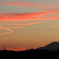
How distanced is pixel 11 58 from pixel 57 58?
1766 centimetres

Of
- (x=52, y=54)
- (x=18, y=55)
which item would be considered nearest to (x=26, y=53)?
(x=18, y=55)

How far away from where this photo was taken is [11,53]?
115m

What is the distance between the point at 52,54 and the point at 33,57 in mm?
7790

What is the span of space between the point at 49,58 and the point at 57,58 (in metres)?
3.10

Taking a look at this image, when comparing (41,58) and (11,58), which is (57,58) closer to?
(41,58)

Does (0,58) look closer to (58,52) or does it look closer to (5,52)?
(5,52)

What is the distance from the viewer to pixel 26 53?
113 meters

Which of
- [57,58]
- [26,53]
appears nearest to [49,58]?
[57,58]

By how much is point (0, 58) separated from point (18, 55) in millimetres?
7195

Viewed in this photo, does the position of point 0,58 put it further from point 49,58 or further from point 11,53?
point 49,58

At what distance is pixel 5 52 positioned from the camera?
116 meters

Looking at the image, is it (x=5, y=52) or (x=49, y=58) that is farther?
(x=5, y=52)

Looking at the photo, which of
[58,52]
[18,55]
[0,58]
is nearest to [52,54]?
[58,52]

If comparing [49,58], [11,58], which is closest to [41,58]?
[49,58]
